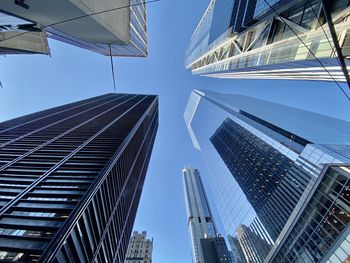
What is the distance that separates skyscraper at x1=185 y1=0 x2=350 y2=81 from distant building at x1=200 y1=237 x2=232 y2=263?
10257cm

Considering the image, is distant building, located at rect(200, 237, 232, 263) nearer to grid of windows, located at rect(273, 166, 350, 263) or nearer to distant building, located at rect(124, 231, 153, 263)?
distant building, located at rect(124, 231, 153, 263)

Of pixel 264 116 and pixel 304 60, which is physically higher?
pixel 304 60

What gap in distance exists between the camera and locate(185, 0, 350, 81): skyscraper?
2275 cm

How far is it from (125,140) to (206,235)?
15257 centimetres

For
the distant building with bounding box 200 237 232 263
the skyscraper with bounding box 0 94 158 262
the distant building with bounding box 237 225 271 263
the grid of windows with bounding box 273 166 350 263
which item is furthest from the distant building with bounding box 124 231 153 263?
the grid of windows with bounding box 273 166 350 263

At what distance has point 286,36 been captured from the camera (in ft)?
112

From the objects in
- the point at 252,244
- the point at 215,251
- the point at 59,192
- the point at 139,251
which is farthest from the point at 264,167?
the point at 59,192

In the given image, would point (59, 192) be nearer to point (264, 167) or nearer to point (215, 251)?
point (264, 167)

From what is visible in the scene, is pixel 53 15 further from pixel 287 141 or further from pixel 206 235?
pixel 206 235

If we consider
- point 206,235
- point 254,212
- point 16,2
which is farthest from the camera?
point 206,235

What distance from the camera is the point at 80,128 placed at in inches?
2378

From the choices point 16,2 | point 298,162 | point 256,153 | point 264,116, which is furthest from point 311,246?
point 264,116

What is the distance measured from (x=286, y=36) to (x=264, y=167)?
61.4m

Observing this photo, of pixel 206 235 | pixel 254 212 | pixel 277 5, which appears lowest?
pixel 206 235
